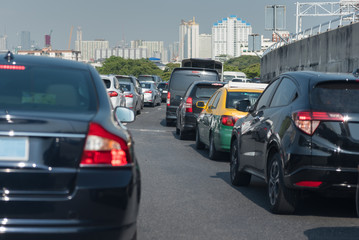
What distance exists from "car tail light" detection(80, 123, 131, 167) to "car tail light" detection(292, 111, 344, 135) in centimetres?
300

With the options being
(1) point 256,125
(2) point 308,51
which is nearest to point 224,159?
(1) point 256,125

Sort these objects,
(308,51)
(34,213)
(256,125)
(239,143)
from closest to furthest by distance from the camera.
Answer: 1. (34,213)
2. (256,125)
3. (239,143)
4. (308,51)

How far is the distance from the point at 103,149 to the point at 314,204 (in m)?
4.65

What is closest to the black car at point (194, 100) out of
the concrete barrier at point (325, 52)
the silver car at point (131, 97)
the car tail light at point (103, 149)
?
the silver car at point (131, 97)

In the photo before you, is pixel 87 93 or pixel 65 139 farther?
pixel 87 93

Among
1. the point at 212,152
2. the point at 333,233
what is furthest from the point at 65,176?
the point at 212,152

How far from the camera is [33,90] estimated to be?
5340 mm

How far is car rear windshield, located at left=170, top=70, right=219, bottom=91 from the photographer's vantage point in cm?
2355

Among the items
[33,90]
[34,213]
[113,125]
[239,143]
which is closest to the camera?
[34,213]

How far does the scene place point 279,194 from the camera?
25.5ft

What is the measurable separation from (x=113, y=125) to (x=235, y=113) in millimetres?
8383

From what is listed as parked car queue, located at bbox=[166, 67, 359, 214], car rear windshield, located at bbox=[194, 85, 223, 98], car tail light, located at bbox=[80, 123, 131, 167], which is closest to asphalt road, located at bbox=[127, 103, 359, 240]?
parked car queue, located at bbox=[166, 67, 359, 214]

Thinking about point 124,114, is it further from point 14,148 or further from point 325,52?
point 325,52

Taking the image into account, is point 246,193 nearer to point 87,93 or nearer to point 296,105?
point 296,105
